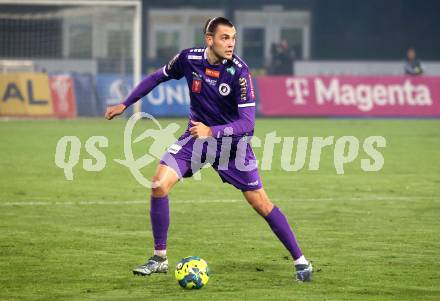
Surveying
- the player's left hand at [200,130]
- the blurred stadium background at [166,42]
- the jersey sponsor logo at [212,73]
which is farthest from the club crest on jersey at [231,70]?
the blurred stadium background at [166,42]

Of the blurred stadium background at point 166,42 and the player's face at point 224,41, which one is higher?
the player's face at point 224,41

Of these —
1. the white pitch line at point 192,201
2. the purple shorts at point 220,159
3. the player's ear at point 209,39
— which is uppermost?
the player's ear at point 209,39

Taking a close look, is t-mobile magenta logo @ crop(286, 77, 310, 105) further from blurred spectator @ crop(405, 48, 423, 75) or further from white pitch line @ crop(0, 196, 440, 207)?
white pitch line @ crop(0, 196, 440, 207)

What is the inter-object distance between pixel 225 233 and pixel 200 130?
10.8 feet

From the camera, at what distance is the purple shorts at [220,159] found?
9.43 metres

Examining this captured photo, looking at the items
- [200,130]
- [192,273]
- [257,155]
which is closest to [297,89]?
[257,155]

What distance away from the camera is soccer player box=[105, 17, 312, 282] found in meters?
9.24

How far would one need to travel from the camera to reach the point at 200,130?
8.95m

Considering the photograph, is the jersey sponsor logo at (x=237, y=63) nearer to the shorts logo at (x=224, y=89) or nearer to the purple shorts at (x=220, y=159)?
the shorts logo at (x=224, y=89)

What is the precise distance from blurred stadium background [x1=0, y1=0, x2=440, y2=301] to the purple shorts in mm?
838

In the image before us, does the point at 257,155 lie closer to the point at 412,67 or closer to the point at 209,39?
the point at 209,39

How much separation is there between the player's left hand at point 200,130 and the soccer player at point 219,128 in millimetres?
27

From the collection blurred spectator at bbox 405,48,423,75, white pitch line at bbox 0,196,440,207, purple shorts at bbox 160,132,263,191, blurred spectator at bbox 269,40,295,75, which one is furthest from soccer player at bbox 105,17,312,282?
blurred spectator at bbox 269,40,295,75

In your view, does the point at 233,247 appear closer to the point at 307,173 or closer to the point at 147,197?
the point at 147,197
